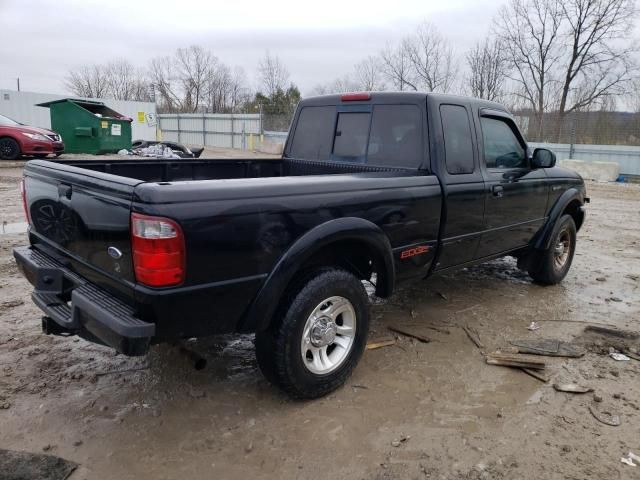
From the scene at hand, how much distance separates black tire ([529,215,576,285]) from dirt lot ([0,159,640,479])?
3.33 ft

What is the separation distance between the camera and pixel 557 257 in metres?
5.80

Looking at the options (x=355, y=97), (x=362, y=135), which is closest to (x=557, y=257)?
(x=362, y=135)

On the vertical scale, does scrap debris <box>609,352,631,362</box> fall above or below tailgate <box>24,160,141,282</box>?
below

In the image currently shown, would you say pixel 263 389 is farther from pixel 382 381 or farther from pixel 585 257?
pixel 585 257

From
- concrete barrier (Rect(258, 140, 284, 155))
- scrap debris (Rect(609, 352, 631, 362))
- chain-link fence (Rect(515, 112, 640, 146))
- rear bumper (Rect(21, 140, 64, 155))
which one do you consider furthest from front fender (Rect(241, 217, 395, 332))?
concrete barrier (Rect(258, 140, 284, 155))

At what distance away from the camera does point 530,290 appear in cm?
562

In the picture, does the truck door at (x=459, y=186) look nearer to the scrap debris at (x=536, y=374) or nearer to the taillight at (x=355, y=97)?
the taillight at (x=355, y=97)

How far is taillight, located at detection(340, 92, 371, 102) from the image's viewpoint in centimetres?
428

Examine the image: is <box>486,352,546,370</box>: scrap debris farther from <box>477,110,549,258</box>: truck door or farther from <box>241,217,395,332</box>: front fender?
<box>241,217,395,332</box>: front fender

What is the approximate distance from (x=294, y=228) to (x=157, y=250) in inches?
31.0

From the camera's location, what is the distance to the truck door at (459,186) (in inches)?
155

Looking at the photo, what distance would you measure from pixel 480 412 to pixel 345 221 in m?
1.47

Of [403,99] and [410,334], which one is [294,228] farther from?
[410,334]

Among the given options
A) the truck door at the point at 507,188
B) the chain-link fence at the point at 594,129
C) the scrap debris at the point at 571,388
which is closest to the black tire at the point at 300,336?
Answer: the scrap debris at the point at 571,388
